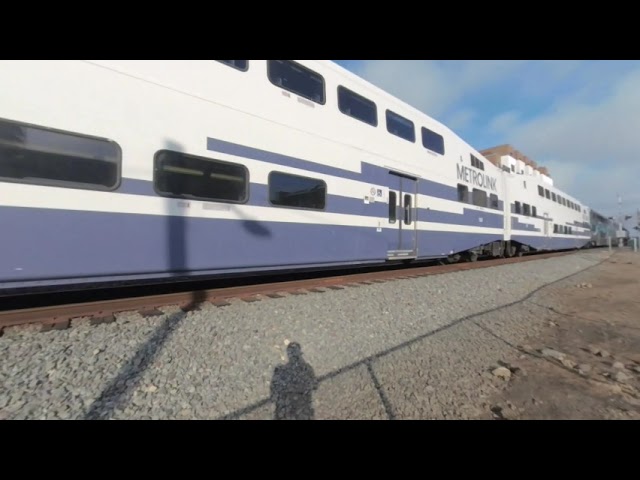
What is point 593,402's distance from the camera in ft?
9.64

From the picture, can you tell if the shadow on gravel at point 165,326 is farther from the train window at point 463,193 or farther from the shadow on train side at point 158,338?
the train window at point 463,193

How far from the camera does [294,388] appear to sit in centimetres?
288

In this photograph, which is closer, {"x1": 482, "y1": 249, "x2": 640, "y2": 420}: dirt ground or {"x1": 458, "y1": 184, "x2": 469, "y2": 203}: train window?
{"x1": 482, "y1": 249, "x2": 640, "y2": 420}: dirt ground

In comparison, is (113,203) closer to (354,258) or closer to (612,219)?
(354,258)

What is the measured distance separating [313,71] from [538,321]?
595 centimetres

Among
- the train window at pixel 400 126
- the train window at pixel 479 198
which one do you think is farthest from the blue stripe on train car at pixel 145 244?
the train window at pixel 479 198

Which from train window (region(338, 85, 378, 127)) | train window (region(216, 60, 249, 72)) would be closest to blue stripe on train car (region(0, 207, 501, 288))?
train window (region(216, 60, 249, 72))

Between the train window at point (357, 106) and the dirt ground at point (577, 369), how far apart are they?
5087 millimetres

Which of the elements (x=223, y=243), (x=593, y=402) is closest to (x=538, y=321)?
(x=593, y=402)

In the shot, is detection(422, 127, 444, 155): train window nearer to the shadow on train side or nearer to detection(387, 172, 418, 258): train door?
detection(387, 172, 418, 258): train door

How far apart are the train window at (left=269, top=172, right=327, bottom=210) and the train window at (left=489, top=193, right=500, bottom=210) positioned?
8673 mm

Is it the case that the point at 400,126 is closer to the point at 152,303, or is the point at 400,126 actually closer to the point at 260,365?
the point at 152,303

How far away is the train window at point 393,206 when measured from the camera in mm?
7668

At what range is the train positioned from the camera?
133 inches
